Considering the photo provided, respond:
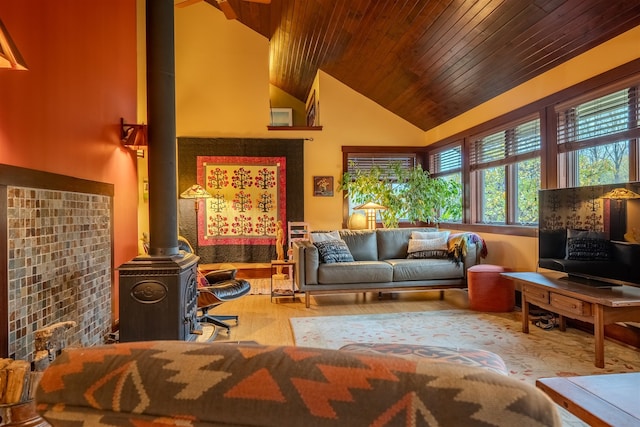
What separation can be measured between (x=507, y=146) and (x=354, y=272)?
2457 mm

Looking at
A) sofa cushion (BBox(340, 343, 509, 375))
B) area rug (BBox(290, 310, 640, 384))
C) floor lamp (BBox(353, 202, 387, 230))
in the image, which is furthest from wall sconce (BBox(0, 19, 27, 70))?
floor lamp (BBox(353, 202, 387, 230))

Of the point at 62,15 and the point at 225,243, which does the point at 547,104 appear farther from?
the point at 225,243

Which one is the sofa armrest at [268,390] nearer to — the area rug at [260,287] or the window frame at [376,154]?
the area rug at [260,287]

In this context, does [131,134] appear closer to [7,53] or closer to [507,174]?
[7,53]

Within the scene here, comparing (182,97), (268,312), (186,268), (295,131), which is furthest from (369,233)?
(182,97)

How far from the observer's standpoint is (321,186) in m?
6.82

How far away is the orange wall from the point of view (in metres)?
2.15

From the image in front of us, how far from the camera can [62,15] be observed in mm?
2645

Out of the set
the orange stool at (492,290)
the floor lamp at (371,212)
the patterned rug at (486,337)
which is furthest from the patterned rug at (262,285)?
the orange stool at (492,290)

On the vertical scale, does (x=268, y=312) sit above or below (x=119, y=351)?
→ below

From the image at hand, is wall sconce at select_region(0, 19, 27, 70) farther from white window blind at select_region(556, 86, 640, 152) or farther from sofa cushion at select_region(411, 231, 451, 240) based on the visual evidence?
sofa cushion at select_region(411, 231, 451, 240)

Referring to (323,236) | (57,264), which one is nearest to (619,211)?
(323,236)

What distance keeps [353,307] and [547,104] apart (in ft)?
9.84

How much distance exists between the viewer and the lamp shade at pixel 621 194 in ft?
9.28
